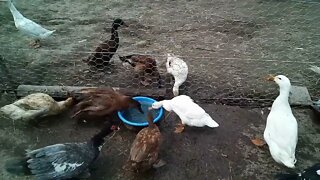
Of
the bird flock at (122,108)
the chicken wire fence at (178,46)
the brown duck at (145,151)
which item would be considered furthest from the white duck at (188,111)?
the chicken wire fence at (178,46)

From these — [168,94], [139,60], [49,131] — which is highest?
[139,60]

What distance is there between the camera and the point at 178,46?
425 cm

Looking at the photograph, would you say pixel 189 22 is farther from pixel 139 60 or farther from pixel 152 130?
pixel 152 130

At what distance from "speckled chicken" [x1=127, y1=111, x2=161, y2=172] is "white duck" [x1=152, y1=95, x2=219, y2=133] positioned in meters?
0.37

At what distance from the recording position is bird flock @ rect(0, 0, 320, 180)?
7.92ft

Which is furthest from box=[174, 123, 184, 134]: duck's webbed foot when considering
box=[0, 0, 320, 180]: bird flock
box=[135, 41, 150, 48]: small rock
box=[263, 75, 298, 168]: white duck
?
box=[135, 41, 150, 48]: small rock

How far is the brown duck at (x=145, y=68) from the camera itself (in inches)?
135

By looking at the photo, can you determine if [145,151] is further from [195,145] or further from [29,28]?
[29,28]

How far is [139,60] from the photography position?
346 cm

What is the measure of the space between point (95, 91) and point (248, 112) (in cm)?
140

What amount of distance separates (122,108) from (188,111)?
22.0 inches

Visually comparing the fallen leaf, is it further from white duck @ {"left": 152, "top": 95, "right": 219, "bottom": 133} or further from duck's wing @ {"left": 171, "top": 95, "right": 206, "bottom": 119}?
duck's wing @ {"left": 171, "top": 95, "right": 206, "bottom": 119}

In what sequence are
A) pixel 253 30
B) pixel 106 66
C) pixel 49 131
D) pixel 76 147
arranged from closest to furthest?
pixel 76 147
pixel 49 131
pixel 106 66
pixel 253 30

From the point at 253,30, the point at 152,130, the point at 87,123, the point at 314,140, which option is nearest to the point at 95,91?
the point at 87,123
